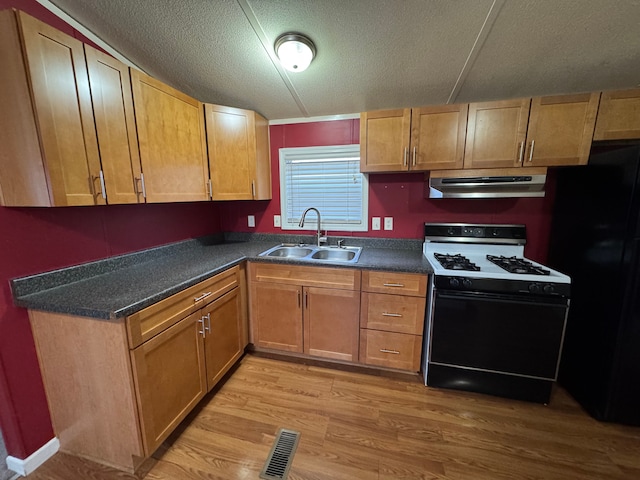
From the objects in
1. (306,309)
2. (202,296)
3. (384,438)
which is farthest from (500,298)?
(202,296)

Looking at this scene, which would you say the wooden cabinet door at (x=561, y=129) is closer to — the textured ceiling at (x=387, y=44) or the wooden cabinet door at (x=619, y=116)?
the wooden cabinet door at (x=619, y=116)

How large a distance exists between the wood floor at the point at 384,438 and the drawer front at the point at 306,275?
2.49 ft

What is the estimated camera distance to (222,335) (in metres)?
1.83

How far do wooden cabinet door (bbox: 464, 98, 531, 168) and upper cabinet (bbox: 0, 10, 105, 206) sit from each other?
230 centimetres

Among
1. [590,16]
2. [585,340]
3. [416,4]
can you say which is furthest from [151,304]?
[585,340]

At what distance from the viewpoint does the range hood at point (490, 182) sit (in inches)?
68.4

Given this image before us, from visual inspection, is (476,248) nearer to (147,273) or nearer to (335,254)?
(335,254)

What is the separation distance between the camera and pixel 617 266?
1439 millimetres

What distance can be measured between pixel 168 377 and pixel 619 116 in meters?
3.14

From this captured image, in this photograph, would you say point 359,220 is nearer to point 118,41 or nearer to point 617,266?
point 617,266

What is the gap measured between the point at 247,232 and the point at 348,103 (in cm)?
161

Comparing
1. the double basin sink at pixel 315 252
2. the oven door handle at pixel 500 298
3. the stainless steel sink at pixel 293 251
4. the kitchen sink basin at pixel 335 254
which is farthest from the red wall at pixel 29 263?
the oven door handle at pixel 500 298

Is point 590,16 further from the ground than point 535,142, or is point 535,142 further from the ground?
point 590,16

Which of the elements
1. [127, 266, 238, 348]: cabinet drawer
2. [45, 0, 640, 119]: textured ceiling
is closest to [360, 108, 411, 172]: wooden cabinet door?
[45, 0, 640, 119]: textured ceiling
